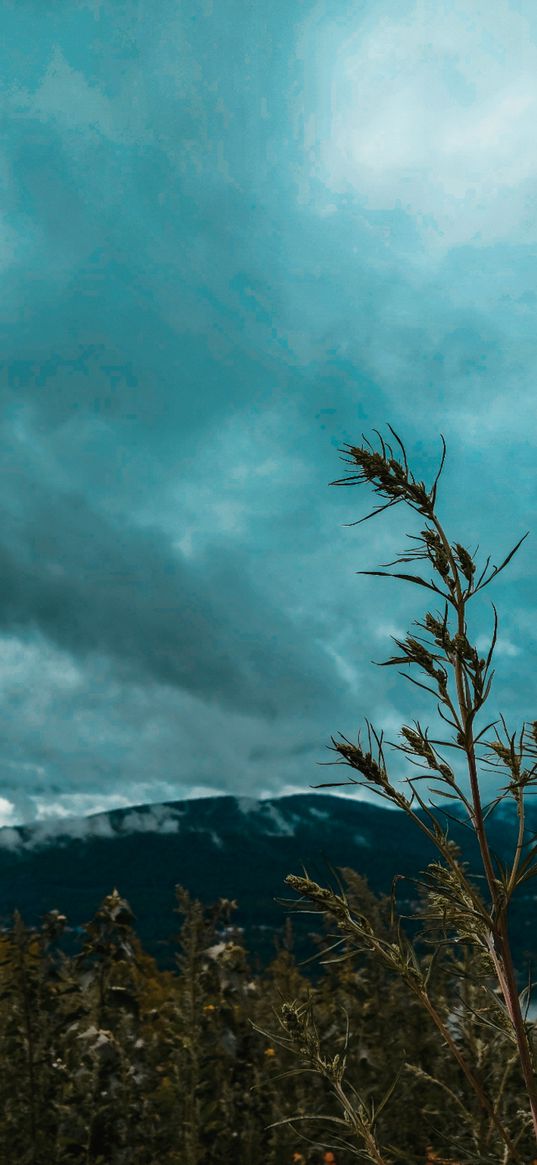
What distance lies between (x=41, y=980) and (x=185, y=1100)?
1345 mm

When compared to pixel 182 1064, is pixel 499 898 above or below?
above

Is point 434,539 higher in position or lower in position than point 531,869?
higher

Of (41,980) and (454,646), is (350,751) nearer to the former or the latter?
(454,646)

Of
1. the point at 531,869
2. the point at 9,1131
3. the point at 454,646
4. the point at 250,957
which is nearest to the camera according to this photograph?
the point at 531,869

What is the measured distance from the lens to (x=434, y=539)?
4.74 ft

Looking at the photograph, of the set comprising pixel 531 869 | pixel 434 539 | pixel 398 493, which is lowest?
pixel 531 869

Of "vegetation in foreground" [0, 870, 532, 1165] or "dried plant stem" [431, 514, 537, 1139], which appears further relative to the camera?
"vegetation in foreground" [0, 870, 532, 1165]

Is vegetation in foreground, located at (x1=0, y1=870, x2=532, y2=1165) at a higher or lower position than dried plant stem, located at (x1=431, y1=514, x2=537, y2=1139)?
lower

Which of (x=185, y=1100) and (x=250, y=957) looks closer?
(x=185, y=1100)

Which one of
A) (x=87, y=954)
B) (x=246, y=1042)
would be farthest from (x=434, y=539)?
(x=246, y=1042)

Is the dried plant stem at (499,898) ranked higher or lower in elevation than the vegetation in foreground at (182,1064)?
higher

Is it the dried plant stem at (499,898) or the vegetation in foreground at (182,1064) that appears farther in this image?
the vegetation in foreground at (182,1064)

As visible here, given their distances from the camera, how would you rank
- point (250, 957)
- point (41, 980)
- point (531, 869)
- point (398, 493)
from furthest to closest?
point (250, 957) → point (41, 980) → point (398, 493) → point (531, 869)

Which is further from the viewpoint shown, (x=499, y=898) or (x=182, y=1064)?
(x=182, y=1064)
